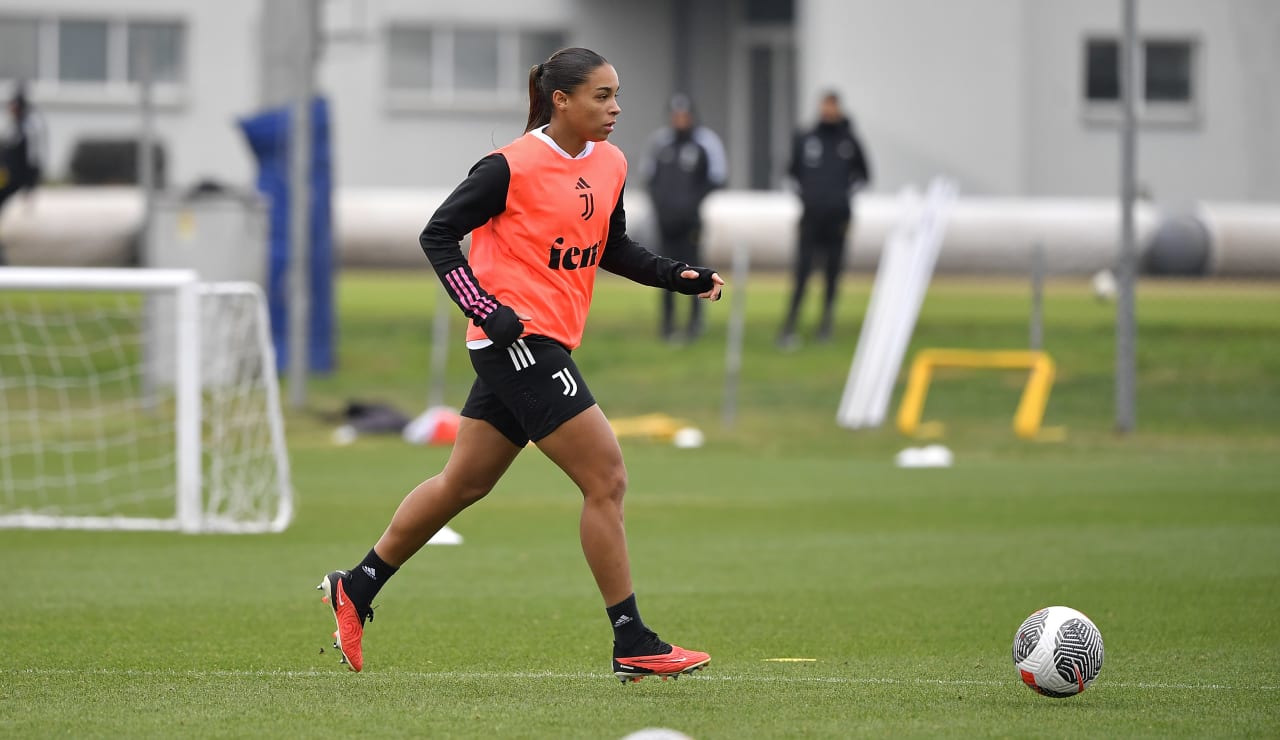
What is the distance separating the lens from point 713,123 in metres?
37.7

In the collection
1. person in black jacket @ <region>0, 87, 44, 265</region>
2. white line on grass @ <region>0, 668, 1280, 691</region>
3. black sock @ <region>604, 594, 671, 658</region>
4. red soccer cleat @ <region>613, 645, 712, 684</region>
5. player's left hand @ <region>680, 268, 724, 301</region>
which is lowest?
white line on grass @ <region>0, 668, 1280, 691</region>

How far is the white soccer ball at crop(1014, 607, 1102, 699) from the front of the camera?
6.18 meters

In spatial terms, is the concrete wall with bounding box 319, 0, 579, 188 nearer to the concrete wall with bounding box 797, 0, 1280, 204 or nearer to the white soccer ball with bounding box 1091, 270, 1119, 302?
the concrete wall with bounding box 797, 0, 1280, 204

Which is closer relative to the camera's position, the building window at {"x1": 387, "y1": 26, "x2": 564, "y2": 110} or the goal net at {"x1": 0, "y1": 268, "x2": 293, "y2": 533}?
the goal net at {"x1": 0, "y1": 268, "x2": 293, "y2": 533}

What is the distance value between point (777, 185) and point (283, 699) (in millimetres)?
31413

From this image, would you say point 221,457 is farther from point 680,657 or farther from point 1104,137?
point 1104,137

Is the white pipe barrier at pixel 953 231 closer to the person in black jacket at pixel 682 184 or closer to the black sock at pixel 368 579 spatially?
the person in black jacket at pixel 682 184

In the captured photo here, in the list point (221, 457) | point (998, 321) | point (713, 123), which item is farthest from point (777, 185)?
point (221, 457)

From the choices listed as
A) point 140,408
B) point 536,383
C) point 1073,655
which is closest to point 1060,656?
point 1073,655

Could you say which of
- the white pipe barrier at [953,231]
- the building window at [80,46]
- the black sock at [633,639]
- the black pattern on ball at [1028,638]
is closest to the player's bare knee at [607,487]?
the black sock at [633,639]

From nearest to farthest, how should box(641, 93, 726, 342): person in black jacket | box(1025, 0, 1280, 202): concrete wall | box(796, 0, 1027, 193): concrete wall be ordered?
box(641, 93, 726, 342): person in black jacket → box(796, 0, 1027, 193): concrete wall → box(1025, 0, 1280, 202): concrete wall

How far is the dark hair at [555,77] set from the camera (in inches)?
250

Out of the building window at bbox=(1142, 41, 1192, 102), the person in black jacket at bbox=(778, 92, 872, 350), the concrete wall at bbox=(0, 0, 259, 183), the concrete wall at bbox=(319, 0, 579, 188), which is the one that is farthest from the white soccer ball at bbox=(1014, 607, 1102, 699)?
the concrete wall at bbox=(0, 0, 259, 183)

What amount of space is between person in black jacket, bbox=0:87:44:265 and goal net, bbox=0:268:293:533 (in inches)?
108
